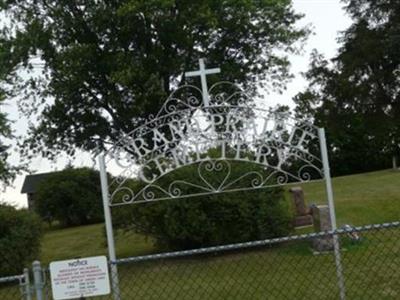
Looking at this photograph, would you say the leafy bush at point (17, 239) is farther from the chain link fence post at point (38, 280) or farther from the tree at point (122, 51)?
the tree at point (122, 51)

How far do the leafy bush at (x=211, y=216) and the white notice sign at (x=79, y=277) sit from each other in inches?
230

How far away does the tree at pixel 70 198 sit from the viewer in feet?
68.2

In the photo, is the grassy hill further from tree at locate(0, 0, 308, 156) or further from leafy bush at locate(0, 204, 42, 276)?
tree at locate(0, 0, 308, 156)

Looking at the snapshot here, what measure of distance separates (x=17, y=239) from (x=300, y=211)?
5.97 meters

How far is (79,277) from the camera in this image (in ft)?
15.2

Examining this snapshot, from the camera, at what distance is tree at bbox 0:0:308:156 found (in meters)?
22.5

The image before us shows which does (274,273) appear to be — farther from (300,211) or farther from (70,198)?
(70,198)

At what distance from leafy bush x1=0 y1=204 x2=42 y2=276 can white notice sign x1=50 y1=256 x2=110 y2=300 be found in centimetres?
568

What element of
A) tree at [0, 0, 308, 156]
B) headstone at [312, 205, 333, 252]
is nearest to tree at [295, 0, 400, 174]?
tree at [0, 0, 308, 156]

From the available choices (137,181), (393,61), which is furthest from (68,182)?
(393,61)

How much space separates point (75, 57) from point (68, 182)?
15.2 feet

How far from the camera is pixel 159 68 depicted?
23.4 meters

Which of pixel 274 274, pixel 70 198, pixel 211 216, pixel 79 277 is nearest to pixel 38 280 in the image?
pixel 79 277

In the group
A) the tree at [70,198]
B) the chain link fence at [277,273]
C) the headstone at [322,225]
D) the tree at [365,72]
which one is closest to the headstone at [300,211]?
the headstone at [322,225]
